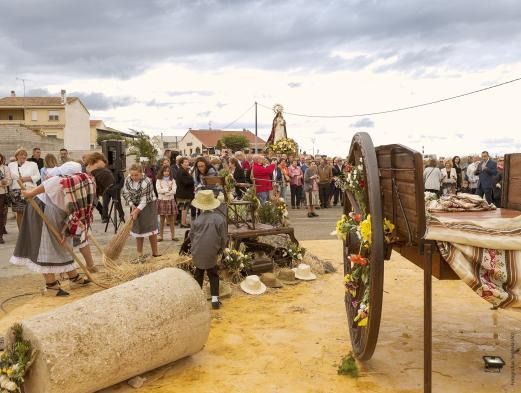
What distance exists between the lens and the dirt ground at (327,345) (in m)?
3.88

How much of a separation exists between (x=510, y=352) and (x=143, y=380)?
305cm

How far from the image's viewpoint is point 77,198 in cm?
625

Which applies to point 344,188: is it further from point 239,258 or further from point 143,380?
point 239,258

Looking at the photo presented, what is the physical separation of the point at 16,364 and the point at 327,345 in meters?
2.54

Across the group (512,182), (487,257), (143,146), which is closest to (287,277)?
(512,182)

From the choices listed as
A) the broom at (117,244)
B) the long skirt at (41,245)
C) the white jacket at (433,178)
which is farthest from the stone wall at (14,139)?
the long skirt at (41,245)

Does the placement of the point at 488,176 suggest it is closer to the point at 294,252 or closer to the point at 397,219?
the point at 294,252

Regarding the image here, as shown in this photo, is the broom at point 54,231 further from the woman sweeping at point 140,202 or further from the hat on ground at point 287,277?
the hat on ground at point 287,277

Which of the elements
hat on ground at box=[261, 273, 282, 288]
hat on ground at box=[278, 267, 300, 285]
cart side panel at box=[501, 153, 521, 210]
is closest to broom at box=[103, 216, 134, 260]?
hat on ground at box=[261, 273, 282, 288]

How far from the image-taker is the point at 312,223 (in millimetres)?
13312

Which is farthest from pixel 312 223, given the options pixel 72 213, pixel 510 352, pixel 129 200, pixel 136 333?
pixel 136 333

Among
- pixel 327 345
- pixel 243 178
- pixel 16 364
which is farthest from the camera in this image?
pixel 243 178

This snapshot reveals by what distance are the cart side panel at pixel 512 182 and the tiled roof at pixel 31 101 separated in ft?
187

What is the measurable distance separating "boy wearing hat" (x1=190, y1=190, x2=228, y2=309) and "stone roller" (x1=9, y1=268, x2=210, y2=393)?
1.31 meters
